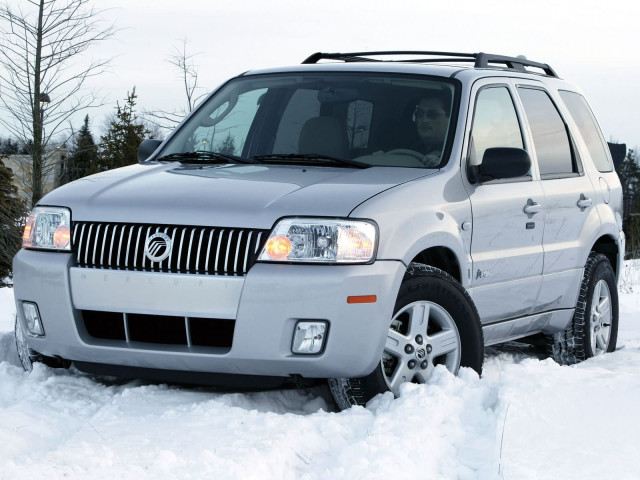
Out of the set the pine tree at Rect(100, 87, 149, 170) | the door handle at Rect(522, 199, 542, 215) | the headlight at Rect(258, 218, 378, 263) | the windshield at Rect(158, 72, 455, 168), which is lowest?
the pine tree at Rect(100, 87, 149, 170)

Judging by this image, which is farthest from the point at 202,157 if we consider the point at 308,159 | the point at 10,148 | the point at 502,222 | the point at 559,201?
the point at 10,148

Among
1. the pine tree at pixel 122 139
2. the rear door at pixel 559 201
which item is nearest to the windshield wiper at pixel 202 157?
the rear door at pixel 559 201

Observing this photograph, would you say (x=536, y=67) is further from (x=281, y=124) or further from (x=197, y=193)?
(x=197, y=193)

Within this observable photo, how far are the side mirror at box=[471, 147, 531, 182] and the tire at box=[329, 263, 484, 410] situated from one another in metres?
0.71

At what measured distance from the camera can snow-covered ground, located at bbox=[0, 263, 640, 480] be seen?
3.80 metres

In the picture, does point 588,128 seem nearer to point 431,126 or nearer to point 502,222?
point 502,222

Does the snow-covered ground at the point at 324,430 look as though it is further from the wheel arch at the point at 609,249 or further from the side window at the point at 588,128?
the side window at the point at 588,128

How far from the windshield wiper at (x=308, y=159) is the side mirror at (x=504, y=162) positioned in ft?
2.05

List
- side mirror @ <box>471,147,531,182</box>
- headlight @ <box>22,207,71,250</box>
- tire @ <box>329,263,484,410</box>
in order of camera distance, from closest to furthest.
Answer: tire @ <box>329,263,484,410</box>
headlight @ <box>22,207,71,250</box>
side mirror @ <box>471,147,531,182</box>

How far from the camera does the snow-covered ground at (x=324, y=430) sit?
3.80 metres

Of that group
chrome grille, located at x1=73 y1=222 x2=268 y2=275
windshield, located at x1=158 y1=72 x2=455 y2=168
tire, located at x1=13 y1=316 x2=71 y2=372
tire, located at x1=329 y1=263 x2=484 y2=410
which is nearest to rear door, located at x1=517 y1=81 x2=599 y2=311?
windshield, located at x1=158 y1=72 x2=455 y2=168

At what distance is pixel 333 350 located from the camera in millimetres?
4539

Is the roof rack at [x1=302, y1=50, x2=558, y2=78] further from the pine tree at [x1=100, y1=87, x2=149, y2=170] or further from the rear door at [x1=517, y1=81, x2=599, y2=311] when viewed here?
the pine tree at [x1=100, y1=87, x2=149, y2=170]

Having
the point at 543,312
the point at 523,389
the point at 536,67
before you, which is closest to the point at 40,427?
the point at 523,389
